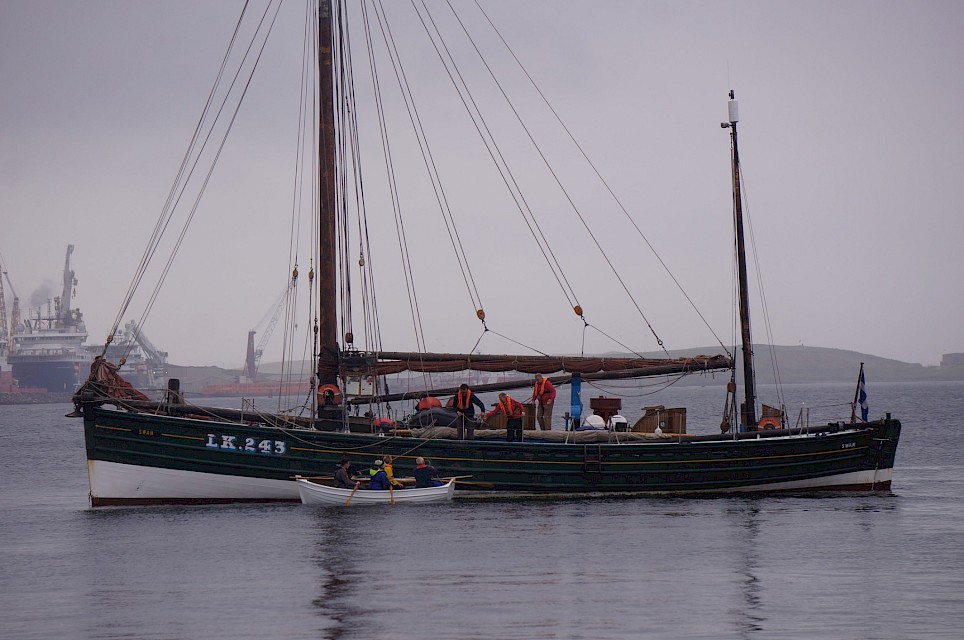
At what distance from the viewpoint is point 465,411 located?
112 ft

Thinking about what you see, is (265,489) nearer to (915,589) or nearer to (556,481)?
(556,481)

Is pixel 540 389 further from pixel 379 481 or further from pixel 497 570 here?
pixel 497 570

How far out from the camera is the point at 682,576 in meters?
23.0

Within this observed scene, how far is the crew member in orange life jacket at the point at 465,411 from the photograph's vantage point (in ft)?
111

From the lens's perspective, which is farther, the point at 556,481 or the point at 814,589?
the point at 556,481

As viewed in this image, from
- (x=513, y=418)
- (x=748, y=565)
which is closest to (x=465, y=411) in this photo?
(x=513, y=418)

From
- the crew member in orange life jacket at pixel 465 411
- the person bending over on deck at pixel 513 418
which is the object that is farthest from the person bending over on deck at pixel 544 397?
the crew member in orange life jacket at pixel 465 411

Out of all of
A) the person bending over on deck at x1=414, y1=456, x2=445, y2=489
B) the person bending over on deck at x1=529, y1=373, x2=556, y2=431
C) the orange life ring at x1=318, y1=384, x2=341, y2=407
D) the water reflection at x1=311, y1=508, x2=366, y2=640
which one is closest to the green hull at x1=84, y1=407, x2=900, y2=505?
the person bending over on deck at x1=414, y1=456, x2=445, y2=489

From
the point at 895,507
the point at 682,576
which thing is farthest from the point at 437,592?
the point at 895,507

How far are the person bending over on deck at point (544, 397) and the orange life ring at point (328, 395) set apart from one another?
6213mm

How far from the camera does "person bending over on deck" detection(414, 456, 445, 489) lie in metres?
33.4

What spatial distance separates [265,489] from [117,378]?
5.63 m

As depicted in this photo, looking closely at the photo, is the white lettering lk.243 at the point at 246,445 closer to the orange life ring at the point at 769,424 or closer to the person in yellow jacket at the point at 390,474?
the person in yellow jacket at the point at 390,474

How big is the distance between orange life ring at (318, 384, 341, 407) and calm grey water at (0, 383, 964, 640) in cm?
343
